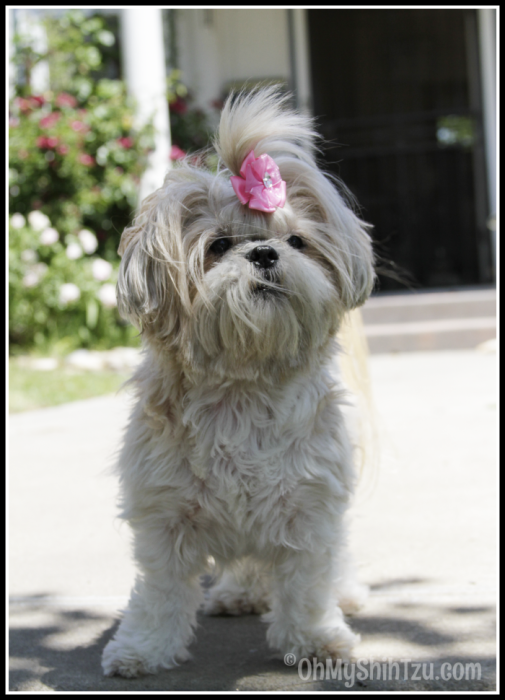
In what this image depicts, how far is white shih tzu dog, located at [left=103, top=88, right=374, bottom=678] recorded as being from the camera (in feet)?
6.87

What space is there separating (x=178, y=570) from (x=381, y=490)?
6.36 feet

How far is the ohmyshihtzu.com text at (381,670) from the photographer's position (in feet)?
7.18

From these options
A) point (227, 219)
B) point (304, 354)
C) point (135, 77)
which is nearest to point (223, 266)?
point (227, 219)

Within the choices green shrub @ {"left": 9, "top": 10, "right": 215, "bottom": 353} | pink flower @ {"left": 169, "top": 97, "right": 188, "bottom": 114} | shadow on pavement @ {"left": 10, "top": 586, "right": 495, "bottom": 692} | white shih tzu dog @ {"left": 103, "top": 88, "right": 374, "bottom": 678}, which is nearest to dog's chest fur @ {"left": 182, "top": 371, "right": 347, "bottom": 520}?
white shih tzu dog @ {"left": 103, "top": 88, "right": 374, "bottom": 678}

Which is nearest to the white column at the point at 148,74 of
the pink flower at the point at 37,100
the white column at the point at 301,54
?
the pink flower at the point at 37,100

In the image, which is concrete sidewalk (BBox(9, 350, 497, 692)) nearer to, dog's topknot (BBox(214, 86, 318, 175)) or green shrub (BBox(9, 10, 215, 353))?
dog's topknot (BBox(214, 86, 318, 175))

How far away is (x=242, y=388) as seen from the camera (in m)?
2.21

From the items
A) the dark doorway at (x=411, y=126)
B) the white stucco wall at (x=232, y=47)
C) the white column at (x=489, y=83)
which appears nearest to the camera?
the white column at (x=489, y=83)

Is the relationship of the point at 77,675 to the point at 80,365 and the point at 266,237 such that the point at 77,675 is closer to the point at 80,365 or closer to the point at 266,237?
the point at 266,237

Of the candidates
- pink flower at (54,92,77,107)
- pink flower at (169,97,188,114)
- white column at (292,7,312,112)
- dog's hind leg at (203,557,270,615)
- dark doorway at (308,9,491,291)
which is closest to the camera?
dog's hind leg at (203,557,270,615)

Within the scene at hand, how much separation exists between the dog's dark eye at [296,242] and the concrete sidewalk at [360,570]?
0.94 meters

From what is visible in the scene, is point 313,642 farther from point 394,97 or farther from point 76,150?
point 394,97

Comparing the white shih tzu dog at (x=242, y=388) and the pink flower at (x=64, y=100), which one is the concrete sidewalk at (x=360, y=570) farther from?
the pink flower at (x=64, y=100)

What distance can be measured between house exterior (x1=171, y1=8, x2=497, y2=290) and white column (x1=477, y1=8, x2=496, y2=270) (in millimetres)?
139
